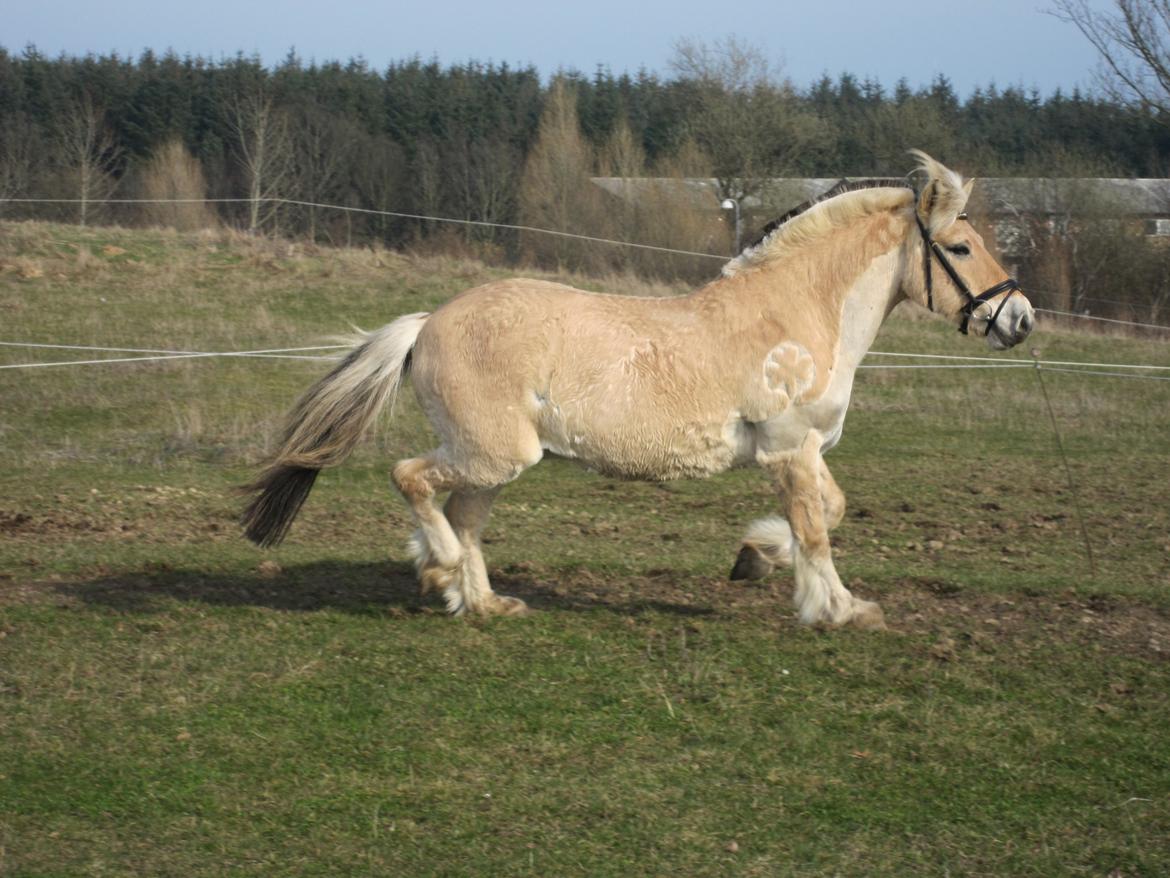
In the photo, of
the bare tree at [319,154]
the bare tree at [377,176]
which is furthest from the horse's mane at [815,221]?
the bare tree at [377,176]

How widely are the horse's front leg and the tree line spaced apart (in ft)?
66.0

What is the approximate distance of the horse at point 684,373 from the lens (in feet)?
20.9

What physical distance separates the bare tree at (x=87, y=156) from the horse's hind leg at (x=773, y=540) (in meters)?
31.6

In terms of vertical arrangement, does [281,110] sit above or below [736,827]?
above

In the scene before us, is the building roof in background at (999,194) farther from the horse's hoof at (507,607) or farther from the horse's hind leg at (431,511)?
the horse's hind leg at (431,511)

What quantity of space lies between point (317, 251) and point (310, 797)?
72.1 ft

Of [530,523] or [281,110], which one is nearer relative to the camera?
[530,523]

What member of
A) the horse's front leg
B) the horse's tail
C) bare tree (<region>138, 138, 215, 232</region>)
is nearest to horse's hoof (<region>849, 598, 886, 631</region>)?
the horse's front leg

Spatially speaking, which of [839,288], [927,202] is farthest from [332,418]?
[927,202]

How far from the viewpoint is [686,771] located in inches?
193

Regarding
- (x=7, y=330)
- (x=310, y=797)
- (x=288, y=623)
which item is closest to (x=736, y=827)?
(x=310, y=797)

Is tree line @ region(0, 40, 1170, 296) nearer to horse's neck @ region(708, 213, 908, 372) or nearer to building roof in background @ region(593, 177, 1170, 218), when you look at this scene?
building roof in background @ region(593, 177, 1170, 218)

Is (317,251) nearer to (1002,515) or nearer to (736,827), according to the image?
(1002,515)

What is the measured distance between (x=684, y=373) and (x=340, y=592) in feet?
8.50
